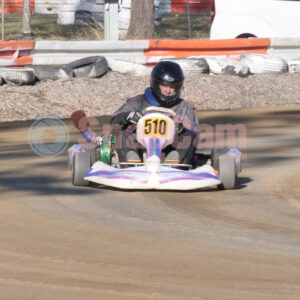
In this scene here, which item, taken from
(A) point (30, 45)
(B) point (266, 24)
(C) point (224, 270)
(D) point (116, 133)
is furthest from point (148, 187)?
(B) point (266, 24)

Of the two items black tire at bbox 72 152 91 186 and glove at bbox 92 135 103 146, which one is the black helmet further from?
black tire at bbox 72 152 91 186

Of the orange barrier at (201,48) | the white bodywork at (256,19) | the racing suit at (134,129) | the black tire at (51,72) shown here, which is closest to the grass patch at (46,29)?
the white bodywork at (256,19)

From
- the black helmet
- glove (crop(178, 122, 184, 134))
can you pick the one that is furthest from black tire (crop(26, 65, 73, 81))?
glove (crop(178, 122, 184, 134))

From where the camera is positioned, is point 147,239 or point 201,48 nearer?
point 147,239

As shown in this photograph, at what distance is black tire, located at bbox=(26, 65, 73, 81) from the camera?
1426 cm

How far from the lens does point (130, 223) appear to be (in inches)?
228

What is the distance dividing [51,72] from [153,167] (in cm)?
764

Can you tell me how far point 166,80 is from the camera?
7762 mm

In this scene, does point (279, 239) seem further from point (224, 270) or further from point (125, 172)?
point (125, 172)

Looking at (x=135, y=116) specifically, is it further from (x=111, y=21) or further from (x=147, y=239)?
(x=111, y=21)

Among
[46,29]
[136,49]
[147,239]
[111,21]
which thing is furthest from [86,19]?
[147,239]

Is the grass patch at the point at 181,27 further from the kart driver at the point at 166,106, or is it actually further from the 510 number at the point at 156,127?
the 510 number at the point at 156,127

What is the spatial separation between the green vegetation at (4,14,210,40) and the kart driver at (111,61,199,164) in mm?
14648

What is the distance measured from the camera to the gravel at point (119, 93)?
13.2m
